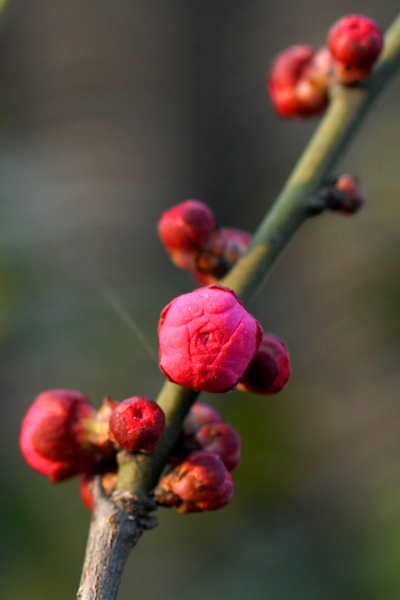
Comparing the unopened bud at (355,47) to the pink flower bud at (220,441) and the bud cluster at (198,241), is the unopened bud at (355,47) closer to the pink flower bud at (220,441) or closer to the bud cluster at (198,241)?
the bud cluster at (198,241)

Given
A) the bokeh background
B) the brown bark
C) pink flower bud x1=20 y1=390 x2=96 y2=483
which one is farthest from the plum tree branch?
the bokeh background

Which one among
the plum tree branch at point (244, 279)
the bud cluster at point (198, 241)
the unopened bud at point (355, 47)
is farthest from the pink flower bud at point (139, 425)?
the unopened bud at point (355, 47)

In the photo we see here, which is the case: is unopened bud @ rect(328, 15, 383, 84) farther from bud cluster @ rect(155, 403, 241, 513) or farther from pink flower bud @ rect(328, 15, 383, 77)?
bud cluster @ rect(155, 403, 241, 513)

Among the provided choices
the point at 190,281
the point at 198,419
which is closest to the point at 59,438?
the point at 198,419

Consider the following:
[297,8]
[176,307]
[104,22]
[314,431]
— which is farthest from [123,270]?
[297,8]

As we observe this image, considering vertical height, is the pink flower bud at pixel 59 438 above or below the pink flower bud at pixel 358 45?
below

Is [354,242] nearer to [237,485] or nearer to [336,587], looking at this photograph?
[237,485]

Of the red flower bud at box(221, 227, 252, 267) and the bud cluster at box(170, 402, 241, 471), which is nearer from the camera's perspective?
the bud cluster at box(170, 402, 241, 471)
